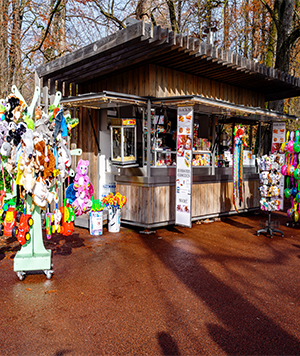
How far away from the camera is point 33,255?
183 inches

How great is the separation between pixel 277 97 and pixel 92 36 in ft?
38.0

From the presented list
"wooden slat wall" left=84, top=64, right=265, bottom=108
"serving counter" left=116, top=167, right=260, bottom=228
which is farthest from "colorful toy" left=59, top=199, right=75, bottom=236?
"wooden slat wall" left=84, top=64, right=265, bottom=108

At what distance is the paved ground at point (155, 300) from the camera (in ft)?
10.4

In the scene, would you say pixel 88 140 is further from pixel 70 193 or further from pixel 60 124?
pixel 60 124

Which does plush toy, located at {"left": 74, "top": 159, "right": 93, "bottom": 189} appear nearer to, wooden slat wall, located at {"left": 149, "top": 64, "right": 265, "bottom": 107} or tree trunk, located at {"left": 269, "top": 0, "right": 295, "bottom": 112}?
wooden slat wall, located at {"left": 149, "top": 64, "right": 265, "bottom": 107}

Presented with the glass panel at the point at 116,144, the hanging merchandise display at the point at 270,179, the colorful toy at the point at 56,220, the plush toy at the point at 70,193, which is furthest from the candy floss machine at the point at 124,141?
the colorful toy at the point at 56,220

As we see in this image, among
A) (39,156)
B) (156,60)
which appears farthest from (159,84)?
(39,156)

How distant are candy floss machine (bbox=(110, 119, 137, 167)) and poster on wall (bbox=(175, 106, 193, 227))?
1.05 m

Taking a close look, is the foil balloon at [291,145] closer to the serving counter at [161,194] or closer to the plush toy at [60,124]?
the serving counter at [161,194]

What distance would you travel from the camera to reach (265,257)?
5.86 m

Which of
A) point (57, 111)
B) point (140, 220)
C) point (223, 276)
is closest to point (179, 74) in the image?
point (140, 220)

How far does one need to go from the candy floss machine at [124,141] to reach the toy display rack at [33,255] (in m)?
3.13

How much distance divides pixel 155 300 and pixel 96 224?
Result: 334 centimetres

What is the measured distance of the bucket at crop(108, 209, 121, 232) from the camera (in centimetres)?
742
